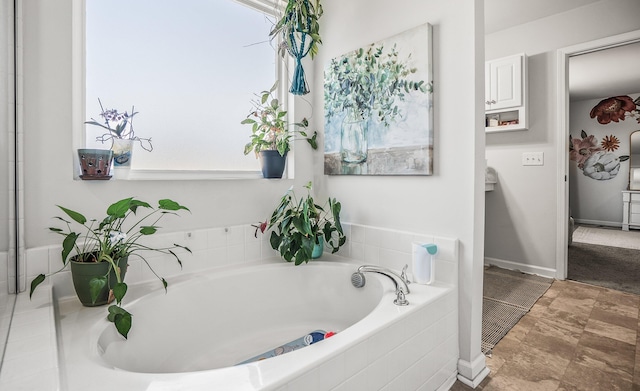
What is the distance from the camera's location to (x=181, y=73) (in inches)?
72.2

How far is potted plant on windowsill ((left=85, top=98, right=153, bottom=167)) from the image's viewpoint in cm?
153

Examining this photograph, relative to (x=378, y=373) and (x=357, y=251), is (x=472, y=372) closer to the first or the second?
(x=378, y=373)

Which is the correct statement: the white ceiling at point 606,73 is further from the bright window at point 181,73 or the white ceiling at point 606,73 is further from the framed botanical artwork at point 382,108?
the bright window at point 181,73

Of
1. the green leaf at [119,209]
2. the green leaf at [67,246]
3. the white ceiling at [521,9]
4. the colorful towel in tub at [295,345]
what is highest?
the white ceiling at [521,9]

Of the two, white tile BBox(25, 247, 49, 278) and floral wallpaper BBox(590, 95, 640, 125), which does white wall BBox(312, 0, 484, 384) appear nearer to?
white tile BBox(25, 247, 49, 278)

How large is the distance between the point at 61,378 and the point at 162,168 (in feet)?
3.79

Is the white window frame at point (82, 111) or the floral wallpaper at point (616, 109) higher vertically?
the floral wallpaper at point (616, 109)

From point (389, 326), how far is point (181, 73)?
167 centimetres

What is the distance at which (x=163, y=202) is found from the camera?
1.34 metres

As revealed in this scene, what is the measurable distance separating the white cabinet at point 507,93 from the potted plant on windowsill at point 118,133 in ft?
10.4

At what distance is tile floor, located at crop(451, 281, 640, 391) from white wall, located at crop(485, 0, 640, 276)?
2.39ft

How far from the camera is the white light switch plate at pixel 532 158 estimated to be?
3.06 metres

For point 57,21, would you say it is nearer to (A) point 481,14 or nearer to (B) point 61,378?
(B) point 61,378

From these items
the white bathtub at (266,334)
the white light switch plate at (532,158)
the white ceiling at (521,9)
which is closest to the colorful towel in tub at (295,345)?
the white bathtub at (266,334)
